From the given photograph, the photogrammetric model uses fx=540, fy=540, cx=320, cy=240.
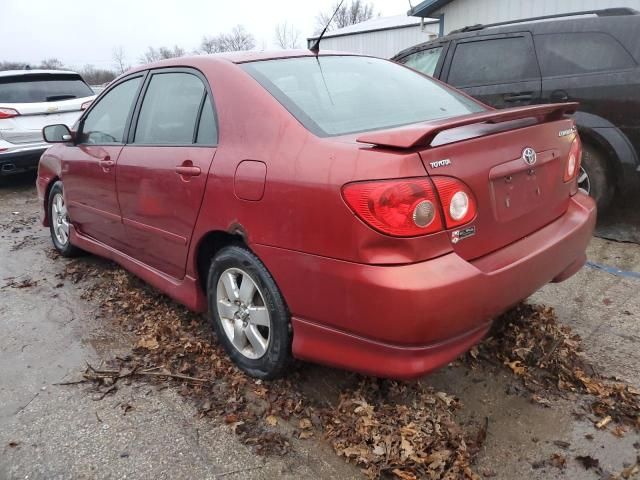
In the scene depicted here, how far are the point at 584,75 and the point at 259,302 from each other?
3684 mm

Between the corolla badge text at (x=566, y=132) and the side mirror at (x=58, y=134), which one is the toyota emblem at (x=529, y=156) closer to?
the corolla badge text at (x=566, y=132)

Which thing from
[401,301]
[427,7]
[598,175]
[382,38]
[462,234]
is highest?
[427,7]

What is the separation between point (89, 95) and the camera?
27.7ft

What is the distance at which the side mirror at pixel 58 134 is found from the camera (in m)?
4.14

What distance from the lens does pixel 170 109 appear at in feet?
10.3

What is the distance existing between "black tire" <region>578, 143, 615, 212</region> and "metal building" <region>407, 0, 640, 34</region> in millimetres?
5139

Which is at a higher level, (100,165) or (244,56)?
(244,56)

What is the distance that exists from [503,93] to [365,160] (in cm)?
371

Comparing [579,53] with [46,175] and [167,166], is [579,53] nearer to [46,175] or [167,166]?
[167,166]

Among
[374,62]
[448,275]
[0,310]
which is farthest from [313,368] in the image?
[0,310]

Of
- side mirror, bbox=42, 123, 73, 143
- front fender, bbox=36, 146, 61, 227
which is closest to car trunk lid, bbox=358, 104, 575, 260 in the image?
side mirror, bbox=42, 123, 73, 143

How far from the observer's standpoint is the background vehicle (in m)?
4.41

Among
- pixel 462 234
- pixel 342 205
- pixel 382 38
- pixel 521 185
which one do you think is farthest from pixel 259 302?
pixel 382 38

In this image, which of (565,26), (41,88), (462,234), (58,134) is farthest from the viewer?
(41,88)
